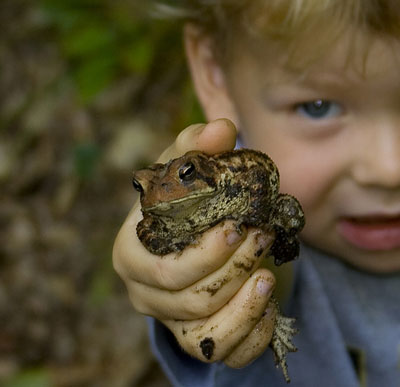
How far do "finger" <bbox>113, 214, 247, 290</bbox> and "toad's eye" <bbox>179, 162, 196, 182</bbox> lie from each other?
128 mm

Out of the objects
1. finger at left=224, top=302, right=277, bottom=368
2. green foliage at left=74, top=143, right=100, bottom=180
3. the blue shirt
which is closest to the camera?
finger at left=224, top=302, right=277, bottom=368

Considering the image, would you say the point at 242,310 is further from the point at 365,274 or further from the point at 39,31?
the point at 39,31

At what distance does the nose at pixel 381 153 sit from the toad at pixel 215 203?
0.68 m

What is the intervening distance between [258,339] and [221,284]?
6.2 inches

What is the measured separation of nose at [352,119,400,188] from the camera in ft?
6.98

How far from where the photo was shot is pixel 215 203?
1474 mm

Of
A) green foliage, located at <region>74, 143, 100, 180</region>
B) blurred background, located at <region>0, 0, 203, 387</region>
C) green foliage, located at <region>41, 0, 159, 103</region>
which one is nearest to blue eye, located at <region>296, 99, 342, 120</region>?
blurred background, located at <region>0, 0, 203, 387</region>

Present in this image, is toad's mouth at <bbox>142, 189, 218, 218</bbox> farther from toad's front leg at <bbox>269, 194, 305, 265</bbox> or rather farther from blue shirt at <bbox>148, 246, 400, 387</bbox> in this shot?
blue shirt at <bbox>148, 246, 400, 387</bbox>

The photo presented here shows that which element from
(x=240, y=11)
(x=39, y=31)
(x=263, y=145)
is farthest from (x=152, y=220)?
(x=39, y=31)

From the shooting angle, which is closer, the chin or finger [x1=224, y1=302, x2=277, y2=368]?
finger [x1=224, y1=302, x2=277, y2=368]

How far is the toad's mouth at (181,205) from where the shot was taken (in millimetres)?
1411

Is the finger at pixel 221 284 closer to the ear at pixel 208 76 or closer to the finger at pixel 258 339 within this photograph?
the finger at pixel 258 339

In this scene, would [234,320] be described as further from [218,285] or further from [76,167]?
[76,167]

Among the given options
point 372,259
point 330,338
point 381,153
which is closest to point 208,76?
point 381,153
